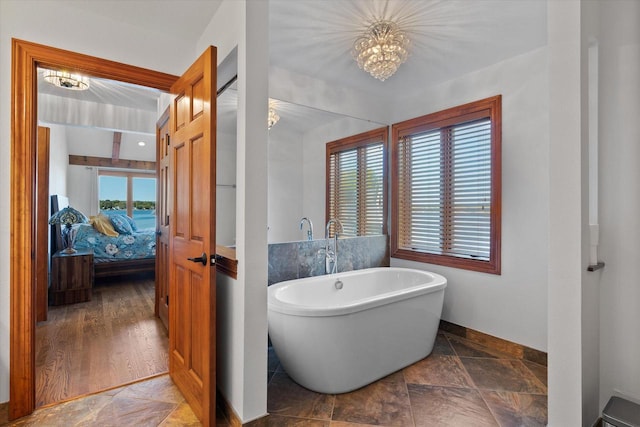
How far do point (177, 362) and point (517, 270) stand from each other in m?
2.79

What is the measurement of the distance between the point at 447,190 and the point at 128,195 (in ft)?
24.9

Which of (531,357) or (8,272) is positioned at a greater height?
(8,272)

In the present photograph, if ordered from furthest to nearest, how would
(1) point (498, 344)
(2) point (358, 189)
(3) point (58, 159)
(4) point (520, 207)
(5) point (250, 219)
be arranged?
(3) point (58, 159)
(2) point (358, 189)
(1) point (498, 344)
(4) point (520, 207)
(5) point (250, 219)

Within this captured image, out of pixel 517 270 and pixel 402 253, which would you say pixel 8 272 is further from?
pixel 517 270

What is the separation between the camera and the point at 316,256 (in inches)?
120

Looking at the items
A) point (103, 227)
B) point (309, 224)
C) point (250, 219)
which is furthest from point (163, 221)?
point (103, 227)

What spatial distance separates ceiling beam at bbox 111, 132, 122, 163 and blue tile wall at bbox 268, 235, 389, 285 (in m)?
5.86

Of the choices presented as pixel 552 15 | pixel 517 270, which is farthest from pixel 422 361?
pixel 552 15

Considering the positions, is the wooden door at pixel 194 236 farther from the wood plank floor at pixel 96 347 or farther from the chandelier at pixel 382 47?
the chandelier at pixel 382 47

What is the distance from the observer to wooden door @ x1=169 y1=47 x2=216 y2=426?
5.65 feet

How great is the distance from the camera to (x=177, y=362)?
218 centimetres

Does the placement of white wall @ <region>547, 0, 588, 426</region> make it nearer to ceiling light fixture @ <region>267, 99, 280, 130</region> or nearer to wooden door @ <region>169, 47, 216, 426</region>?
wooden door @ <region>169, 47, 216, 426</region>

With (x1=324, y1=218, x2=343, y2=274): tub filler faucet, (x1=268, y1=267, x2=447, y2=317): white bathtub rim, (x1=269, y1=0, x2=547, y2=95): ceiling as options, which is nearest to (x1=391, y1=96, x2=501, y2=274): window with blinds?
(x1=269, y1=0, x2=547, y2=95): ceiling

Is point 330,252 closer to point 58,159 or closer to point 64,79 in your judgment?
point 64,79
